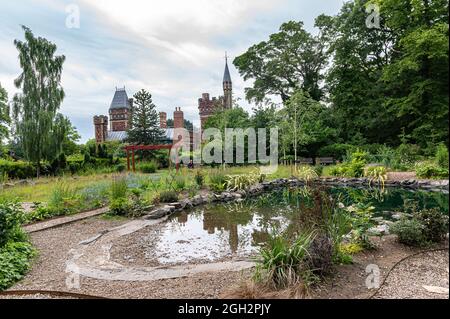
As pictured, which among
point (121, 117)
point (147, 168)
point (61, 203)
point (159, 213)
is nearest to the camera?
point (159, 213)

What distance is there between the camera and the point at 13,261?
3.29 metres

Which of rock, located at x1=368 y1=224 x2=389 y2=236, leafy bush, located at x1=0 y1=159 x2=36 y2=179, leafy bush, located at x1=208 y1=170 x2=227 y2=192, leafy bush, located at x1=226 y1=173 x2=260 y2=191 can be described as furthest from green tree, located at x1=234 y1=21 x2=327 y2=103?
rock, located at x1=368 y1=224 x2=389 y2=236

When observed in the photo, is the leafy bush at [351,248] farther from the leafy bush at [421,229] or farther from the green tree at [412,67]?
the green tree at [412,67]

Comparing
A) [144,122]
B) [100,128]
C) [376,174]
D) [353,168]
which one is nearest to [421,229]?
[376,174]

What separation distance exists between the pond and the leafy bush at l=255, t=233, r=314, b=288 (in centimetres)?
31

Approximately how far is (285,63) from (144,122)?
33.7ft

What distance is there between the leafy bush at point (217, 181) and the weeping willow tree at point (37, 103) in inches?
370

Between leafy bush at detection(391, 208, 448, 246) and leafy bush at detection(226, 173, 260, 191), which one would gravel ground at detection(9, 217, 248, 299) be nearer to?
leafy bush at detection(391, 208, 448, 246)

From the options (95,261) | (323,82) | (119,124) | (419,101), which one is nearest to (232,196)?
(95,261)

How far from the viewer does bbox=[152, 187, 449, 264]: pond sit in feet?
12.5

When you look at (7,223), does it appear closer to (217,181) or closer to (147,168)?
(217,181)

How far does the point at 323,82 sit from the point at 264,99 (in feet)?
12.9

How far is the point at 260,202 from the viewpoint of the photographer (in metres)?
7.75
